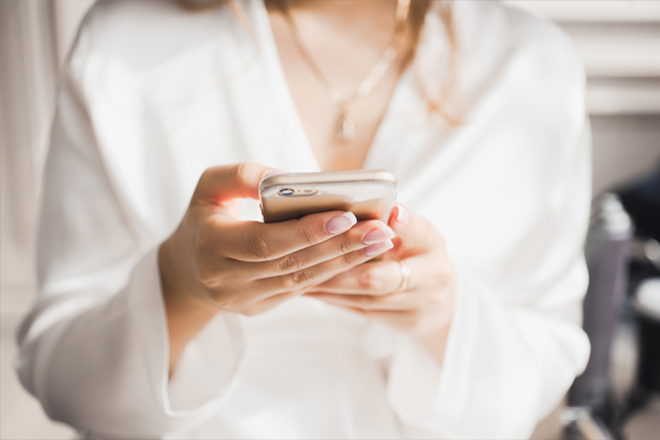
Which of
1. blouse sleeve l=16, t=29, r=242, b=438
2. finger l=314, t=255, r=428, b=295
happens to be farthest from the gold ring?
blouse sleeve l=16, t=29, r=242, b=438

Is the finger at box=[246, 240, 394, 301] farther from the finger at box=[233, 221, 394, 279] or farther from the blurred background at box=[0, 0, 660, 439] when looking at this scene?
the blurred background at box=[0, 0, 660, 439]

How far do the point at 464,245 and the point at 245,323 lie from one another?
17 cm

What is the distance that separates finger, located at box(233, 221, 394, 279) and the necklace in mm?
176

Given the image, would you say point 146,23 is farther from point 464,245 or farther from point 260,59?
point 464,245

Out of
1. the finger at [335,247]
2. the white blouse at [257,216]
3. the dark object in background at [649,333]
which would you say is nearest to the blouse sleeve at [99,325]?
the white blouse at [257,216]

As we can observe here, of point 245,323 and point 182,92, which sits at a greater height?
point 182,92

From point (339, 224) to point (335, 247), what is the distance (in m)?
0.02

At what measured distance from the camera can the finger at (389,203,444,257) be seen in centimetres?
21

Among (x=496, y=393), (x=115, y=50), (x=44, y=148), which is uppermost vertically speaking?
(x=115, y=50)

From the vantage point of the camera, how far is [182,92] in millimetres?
344

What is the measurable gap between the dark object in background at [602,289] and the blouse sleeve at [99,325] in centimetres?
38

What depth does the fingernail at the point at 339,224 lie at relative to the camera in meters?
0.18

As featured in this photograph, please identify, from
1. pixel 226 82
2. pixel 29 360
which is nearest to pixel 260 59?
pixel 226 82

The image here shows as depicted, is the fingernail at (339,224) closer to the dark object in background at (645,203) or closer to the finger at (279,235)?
the finger at (279,235)
